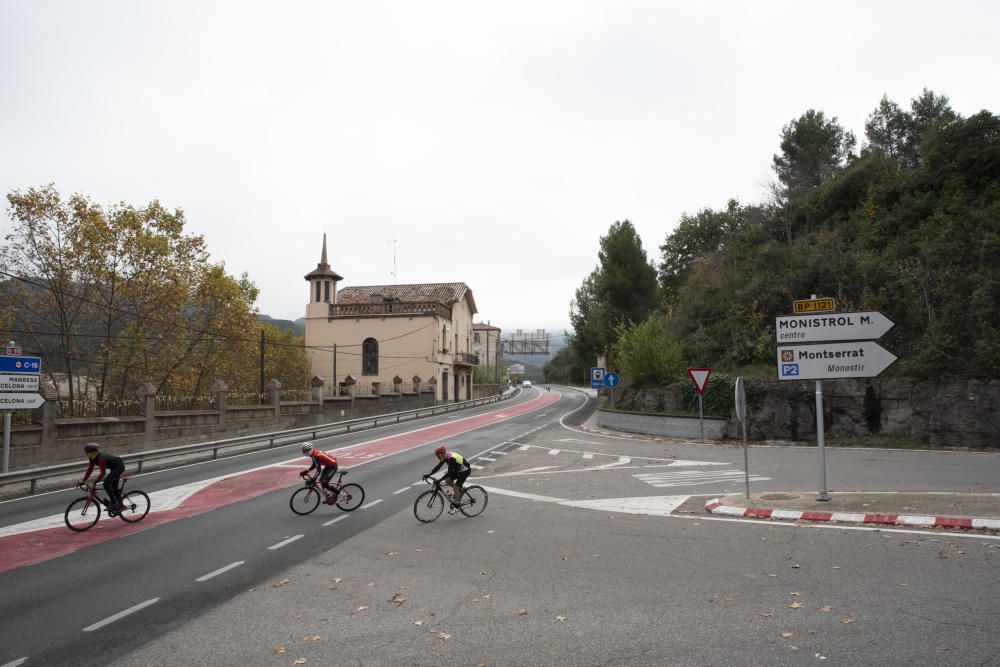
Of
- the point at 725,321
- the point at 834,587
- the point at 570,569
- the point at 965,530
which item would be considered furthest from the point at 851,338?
the point at 725,321

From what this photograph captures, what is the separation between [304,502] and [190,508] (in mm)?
2497

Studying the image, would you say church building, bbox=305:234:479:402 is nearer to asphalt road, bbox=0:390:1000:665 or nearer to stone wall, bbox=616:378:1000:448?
stone wall, bbox=616:378:1000:448

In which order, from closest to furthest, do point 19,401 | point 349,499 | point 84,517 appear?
1. point 84,517
2. point 349,499
3. point 19,401

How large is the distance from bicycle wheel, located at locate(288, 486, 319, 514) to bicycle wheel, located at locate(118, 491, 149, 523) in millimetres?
2550

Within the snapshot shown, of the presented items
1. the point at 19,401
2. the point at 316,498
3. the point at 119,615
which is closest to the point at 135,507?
the point at 316,498

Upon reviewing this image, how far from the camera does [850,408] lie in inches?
921

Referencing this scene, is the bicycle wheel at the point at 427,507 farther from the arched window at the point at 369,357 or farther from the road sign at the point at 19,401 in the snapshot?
the arched window at the point at 369,357

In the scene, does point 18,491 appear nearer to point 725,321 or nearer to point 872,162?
point 725,321

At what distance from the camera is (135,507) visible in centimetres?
1130

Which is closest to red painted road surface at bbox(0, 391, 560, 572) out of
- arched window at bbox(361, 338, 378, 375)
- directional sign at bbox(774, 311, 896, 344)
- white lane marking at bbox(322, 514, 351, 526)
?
white lane marking at bbox(322, 514, 351, 526)

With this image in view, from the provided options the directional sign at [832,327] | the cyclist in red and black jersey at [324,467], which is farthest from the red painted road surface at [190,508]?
the directional sign at [832,327]

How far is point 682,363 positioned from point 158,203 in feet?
88.7

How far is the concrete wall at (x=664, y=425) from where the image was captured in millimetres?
26250

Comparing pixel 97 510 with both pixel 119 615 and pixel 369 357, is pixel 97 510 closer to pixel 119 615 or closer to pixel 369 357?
pixel 119 615
